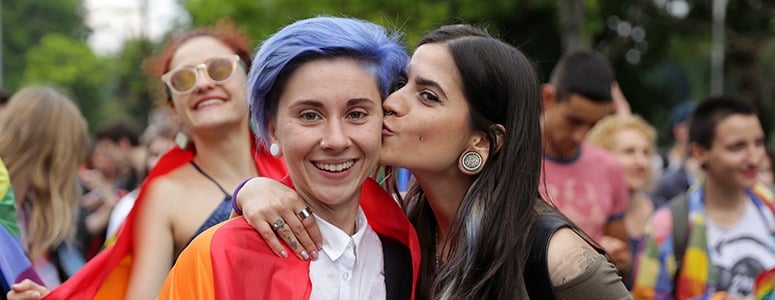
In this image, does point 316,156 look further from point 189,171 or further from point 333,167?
point 189,171

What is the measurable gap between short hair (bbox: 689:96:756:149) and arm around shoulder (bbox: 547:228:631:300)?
2544 mm

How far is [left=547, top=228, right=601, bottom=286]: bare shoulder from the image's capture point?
2.72 m

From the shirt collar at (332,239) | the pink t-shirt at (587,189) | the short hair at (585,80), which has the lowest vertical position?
the pink t-shirt at (587,189)

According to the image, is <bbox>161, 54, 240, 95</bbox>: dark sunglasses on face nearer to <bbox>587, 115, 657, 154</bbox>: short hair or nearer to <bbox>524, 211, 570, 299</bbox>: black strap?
<bbox>524, 211, 570, 299</bbox>: black strap

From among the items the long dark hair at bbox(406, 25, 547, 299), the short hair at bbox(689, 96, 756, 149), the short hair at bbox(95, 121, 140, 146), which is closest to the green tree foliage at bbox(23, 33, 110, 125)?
the short hair at bbox(95, 121, 140, 146)

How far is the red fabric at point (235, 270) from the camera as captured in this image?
256 cm

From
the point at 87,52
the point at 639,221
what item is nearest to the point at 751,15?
the point at 639,221

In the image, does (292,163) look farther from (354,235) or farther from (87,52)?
(87,52)

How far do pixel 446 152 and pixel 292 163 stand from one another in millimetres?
472

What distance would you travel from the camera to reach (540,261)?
2752mm

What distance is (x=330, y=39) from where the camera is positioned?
2.69m

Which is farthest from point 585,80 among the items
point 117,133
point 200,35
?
point 117,133

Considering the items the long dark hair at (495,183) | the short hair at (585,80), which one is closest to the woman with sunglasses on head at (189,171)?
the long dark hair at (495,183)

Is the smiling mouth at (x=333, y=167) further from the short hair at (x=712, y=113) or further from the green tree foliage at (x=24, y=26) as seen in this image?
the green tree foliage at (x=24, y=26)
